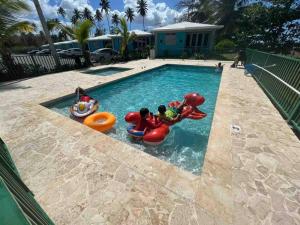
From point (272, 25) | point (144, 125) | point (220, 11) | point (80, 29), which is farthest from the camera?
point (220, 11)

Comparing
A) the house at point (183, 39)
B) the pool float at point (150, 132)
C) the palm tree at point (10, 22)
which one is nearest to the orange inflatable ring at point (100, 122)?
the pool float at point (150, 132)

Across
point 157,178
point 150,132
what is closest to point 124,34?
point 150,132

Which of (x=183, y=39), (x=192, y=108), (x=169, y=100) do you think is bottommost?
(x=169, y=100)

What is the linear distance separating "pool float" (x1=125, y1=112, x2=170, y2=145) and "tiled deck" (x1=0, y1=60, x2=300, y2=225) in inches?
32.9

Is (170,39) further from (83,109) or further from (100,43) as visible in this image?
(83,109)

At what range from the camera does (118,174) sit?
110 inches

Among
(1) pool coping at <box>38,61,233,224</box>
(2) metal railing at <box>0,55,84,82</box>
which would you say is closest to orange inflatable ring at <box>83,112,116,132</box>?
(1) pool coping at <box>38,61,233,224</box>

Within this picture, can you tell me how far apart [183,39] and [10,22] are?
16.8 metres

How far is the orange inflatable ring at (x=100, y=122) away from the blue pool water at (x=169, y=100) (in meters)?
0.43

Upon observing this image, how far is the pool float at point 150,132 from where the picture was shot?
13.5 feet

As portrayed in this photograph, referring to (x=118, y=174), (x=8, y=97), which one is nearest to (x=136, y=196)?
(x=118, y=174)

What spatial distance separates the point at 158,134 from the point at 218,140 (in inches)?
59.1

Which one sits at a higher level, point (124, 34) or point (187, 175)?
point (124, 34)

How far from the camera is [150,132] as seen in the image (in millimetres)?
4242
